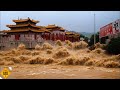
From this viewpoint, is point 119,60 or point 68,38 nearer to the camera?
point 119,60

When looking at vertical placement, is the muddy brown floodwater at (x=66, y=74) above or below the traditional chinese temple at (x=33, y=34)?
below

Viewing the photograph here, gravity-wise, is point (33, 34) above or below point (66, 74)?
above

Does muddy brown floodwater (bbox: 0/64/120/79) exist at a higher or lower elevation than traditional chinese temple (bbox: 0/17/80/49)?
lower

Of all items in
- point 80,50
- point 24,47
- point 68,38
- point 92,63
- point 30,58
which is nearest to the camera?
point 92,63

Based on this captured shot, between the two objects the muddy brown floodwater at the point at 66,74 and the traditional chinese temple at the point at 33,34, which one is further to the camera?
the traditional chinese temple at the point at 33,34

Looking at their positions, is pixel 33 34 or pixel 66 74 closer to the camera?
pixel 66 74

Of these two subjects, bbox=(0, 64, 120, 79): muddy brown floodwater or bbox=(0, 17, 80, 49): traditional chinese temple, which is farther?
bbox=(0, 17, 80, 49): traditional chinese temple

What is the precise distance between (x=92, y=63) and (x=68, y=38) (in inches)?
154

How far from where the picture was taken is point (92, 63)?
28.3 feet
